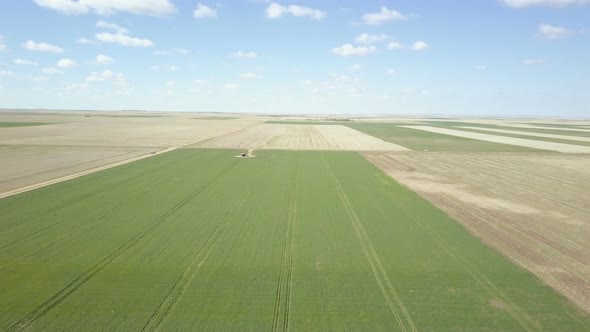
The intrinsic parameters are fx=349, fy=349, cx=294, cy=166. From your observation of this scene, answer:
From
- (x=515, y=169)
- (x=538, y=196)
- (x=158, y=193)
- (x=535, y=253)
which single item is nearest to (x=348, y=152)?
(x=515, y=169)

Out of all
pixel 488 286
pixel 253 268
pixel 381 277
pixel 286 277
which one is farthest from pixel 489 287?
pixel 253 268

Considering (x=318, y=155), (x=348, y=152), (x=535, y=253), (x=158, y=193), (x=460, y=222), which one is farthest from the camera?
(x=348, y=152)

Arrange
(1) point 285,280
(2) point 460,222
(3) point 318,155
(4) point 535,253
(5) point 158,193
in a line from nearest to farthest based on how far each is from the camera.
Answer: (1) point 285,280
(4) point 535,253
(2) point 460,222
(5) point 158,193
(3) point 318,155

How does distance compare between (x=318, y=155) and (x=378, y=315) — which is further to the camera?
(x=318, y=155)

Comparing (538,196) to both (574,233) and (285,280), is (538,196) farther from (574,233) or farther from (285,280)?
(285,280)

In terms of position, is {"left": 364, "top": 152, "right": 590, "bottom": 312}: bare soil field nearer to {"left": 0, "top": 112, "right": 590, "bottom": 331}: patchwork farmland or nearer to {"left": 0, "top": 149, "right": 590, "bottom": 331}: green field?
{"left": 0, "top": 112, "right": 590, "bottom": 331}: patchwork farmland

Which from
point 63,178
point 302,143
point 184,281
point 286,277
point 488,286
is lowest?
point 488,286

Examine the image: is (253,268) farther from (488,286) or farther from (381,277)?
(488,286)
